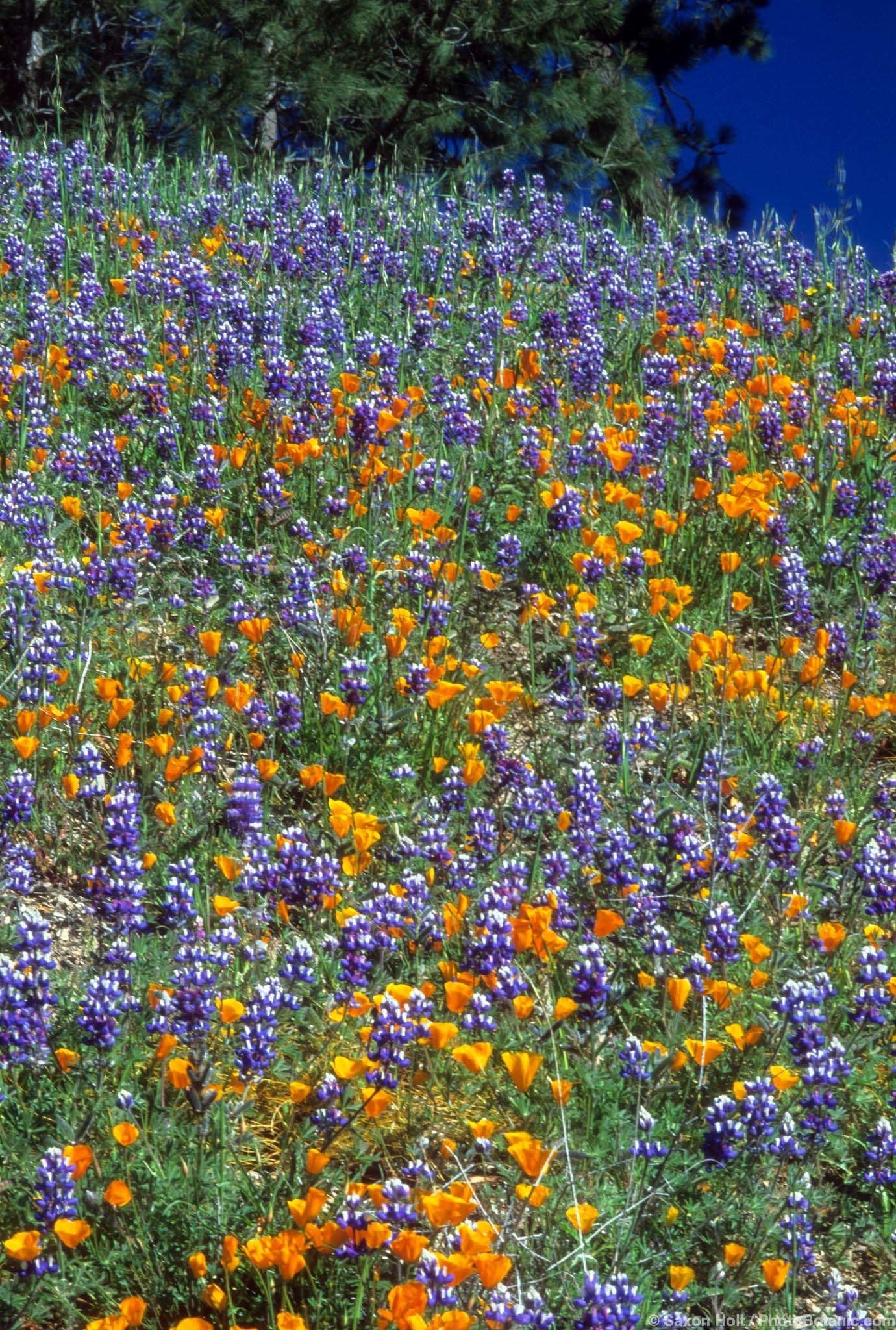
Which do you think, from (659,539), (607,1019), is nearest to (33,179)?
(659,539)

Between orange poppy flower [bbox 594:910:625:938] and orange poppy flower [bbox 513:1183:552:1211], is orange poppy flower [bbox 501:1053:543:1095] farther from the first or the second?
orange poppy flower [bbox 594:910:625:938]

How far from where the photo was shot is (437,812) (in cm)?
320

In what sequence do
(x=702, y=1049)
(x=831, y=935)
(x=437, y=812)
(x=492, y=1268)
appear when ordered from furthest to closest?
1. (x=437, y=812)
2. (x=831, y=935)
3. (x=702, y=1049)
4. (x=492, y=1268)

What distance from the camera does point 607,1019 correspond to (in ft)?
8.14

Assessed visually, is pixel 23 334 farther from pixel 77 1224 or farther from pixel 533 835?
pixel 77 1224

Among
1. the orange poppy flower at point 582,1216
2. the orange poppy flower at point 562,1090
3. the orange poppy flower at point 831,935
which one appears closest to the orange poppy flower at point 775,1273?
the orange poppy flower at point 582,1216

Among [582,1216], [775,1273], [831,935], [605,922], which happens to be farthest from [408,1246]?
[831,935]

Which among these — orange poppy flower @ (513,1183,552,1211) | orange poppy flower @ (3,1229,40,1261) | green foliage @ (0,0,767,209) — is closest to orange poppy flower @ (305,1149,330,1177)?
orange poppy flower @ (513,1183,552,1211)

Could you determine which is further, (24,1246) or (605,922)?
(605,922)

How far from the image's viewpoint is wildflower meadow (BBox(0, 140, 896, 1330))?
2.13m

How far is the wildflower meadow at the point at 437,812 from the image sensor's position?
2133 millimetres

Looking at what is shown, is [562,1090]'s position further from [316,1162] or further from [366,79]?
[366,79]

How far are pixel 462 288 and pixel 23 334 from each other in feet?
7.92

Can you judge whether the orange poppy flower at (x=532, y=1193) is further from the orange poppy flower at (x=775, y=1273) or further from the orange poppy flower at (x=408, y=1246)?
the orange poppy flower at (x=775, y=1273)
